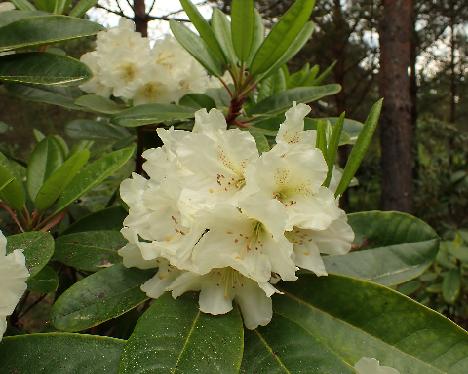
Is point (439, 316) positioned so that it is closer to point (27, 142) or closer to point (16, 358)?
point (16, 358)

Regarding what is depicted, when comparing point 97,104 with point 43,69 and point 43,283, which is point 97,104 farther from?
point 43,283

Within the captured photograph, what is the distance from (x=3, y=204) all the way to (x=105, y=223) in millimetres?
194

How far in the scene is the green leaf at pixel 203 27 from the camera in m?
1.09

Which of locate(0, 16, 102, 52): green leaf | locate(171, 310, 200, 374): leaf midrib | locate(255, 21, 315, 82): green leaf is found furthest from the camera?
locate(255, 21, 315, 82): green leaf

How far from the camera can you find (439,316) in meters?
0.71

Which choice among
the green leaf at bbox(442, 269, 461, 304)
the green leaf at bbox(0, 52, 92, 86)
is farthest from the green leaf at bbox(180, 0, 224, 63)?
the green leaf at bbox(442, 269, 461, 304)

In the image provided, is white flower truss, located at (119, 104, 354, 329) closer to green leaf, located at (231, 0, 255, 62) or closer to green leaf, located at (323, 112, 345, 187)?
green leaf, located at (323, 112, 345, 187)

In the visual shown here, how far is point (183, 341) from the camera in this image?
26.5 inches

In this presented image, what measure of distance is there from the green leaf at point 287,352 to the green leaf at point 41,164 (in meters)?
0.59

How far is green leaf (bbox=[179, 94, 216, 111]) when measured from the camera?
1.30m

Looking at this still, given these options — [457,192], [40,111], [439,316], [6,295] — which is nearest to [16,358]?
[6,295]

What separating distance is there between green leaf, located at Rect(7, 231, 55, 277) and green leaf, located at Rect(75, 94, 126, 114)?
500 mm

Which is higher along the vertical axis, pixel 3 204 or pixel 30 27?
pixel 30 27

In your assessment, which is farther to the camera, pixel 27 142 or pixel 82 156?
pixel 27 142
